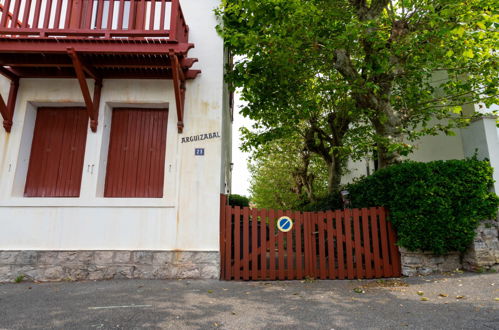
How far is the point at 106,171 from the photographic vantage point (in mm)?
6621

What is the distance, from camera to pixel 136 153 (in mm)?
6754

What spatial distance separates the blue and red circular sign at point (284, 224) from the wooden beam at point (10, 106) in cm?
617

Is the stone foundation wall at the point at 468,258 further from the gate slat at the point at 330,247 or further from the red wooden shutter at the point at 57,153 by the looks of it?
the red wooden shutter at the point at 57,153

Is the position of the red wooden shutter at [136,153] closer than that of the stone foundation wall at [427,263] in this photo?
No

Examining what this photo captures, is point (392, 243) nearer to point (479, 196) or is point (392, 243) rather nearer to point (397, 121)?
point (479, 196)

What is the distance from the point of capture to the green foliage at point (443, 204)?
602 centimetres

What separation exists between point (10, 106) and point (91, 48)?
8.27 feet

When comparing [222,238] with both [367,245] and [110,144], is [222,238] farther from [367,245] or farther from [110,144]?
[110,144]

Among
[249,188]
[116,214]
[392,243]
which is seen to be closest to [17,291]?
[116,214]

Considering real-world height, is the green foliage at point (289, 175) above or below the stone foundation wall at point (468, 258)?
above

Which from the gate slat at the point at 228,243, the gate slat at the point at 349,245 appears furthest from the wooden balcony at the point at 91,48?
the gate slat at the point at 349,245

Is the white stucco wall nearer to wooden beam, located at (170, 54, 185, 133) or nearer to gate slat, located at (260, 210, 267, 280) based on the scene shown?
wooden beam, located at (170, 54, 185, 133)

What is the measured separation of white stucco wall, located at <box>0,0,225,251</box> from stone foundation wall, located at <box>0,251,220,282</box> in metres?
0.15

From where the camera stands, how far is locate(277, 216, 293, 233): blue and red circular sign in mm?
6465
